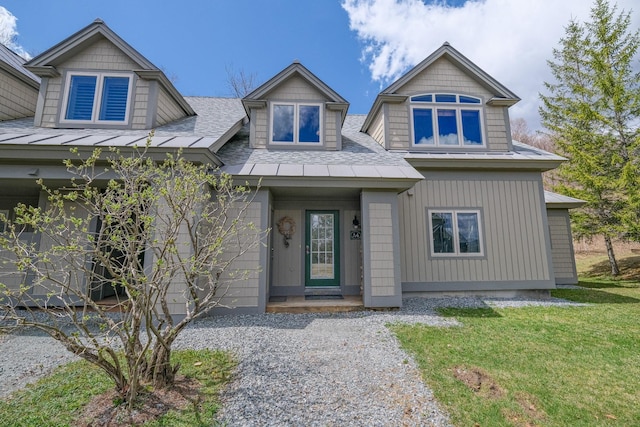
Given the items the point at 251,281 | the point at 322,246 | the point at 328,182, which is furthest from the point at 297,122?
the point at 251,281

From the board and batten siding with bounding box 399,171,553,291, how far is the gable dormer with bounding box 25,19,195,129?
7.16m

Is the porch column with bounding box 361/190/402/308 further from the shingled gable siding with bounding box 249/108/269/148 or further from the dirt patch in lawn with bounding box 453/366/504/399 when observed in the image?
the shingled gable siding with bounding box 249/108/269/148

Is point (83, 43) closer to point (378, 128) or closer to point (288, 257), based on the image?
point (288, 257)

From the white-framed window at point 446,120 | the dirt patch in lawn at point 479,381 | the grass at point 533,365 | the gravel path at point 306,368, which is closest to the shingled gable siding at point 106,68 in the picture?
the gravel path at point 306,368

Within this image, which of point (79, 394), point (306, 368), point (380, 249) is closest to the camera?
point (79, 394)

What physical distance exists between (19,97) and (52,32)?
858 cm

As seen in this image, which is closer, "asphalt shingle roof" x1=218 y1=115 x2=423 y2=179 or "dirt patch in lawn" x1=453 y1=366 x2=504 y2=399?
"dirt patch in lawn" x1=453 y1=366 x2=504 y2=399

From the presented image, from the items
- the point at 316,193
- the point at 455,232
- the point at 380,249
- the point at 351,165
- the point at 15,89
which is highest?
the point at 15,89

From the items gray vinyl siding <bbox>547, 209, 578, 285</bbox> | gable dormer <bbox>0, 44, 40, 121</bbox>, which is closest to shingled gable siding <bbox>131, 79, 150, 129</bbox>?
gable dormer <bbox>0, 44, 40, 121</bbox>

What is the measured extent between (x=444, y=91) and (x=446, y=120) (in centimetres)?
89

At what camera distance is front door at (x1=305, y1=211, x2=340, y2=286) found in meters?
7.64

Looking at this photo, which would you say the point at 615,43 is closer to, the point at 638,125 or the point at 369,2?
the point at 638,125

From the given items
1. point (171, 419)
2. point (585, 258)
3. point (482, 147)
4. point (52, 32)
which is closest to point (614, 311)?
point (482, 147)

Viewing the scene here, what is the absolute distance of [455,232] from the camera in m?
7.63
